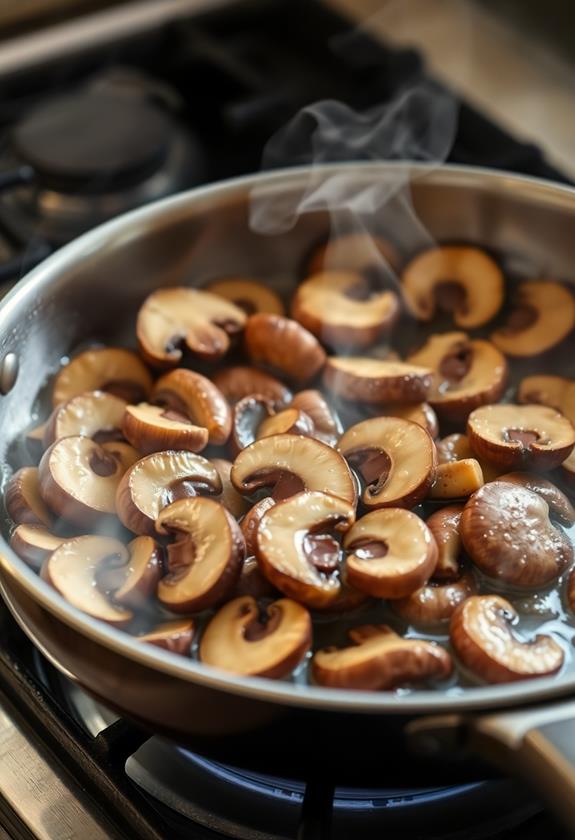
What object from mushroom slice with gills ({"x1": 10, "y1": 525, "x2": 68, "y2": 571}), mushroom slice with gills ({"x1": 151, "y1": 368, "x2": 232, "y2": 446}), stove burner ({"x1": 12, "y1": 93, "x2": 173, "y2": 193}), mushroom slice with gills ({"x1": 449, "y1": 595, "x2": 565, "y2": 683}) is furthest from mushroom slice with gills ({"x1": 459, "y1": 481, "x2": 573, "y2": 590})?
stove burner ({"x1": 12, "y1": 93, "x2": 173, "y2": 193})

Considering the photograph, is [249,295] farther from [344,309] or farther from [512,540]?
[512,540]

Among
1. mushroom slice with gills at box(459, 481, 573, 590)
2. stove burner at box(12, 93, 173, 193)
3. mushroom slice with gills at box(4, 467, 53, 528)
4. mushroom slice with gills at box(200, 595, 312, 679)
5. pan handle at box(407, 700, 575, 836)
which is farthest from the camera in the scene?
stove burner at box(12, 93, 173, 193)

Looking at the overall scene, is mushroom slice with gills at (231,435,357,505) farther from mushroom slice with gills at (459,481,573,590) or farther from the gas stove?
the gas stove

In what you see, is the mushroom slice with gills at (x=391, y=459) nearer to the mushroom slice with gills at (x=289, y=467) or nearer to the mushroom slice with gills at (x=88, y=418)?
the mushroom slice with gills at (x=289, y=467)

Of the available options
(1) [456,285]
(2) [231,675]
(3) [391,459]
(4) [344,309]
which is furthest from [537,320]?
(2) [231,675]

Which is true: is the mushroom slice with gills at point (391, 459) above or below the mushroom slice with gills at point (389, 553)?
below

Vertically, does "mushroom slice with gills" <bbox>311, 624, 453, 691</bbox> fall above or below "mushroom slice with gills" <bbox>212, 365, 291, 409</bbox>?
above

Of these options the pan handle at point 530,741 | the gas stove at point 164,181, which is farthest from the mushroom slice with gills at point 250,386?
the pan handle at point 530,741
